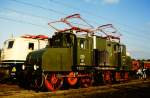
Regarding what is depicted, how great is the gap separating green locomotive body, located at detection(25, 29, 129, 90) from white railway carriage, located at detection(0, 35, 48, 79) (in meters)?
2.67

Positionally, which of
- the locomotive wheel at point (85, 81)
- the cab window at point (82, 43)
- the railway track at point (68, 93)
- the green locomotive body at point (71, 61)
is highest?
the cab window at point (82, 43)

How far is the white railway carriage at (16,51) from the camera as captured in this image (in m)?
19.6

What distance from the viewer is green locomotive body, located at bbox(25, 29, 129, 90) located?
51.1ft

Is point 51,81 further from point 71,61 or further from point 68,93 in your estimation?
point 71,61

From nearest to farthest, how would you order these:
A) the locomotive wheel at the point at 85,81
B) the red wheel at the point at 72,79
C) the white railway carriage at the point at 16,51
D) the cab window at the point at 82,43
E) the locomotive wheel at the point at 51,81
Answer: the locomotive wheel at the point at 51,81 < the red wheel at the point at 72,79 < the cab window at the point at 82,43 < the locomotive wheel at the point at 85,81 < the white railway carriage at the point at 16,51

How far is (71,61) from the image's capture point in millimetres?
16859

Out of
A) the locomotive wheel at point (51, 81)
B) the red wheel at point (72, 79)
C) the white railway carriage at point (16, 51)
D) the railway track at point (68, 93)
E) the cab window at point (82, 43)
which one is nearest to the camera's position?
the railway track at point (68, 93)

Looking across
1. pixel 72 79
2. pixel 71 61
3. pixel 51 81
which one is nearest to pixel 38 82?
pixel 51 81

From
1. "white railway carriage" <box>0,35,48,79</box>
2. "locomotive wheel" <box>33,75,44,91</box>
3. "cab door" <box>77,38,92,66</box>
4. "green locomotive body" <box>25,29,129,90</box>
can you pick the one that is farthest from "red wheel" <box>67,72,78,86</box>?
"white railway carriage" <box>0,35,48,79</box>

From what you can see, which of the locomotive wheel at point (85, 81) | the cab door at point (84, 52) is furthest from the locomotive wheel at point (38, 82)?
the locomotive wheel at point (85, 81)

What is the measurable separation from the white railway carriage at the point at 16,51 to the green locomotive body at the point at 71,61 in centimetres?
267

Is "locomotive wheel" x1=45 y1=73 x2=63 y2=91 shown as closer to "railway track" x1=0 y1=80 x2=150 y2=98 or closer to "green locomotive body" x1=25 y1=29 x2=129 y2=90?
"green locomotive body" x1=25 y1=29 x2=129 y2=90

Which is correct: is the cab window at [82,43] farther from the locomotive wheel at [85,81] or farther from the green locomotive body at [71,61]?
the locomotive wheel at [85,81]

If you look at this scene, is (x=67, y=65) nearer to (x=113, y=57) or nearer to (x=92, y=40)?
(x=92, y=40)
